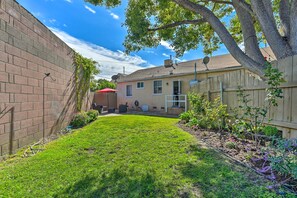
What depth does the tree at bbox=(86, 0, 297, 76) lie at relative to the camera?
388cm

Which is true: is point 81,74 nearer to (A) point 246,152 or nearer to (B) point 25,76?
(B) point 25,76

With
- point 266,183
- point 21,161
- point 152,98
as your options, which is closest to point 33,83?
point 21,161

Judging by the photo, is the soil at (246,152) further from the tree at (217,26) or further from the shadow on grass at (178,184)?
the tree at (217,26)

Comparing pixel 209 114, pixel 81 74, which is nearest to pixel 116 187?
pixel 209 114

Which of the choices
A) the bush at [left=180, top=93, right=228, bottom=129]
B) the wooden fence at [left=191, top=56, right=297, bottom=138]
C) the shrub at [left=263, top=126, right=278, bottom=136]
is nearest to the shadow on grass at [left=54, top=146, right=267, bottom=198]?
the shrub at [left=263, top=126, right=278, bottom=136]

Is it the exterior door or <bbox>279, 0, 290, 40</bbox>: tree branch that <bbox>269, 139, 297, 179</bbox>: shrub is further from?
the exterior door

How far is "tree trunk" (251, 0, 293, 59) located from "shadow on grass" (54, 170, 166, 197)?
3.91m

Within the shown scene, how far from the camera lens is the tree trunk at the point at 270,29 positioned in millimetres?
3793

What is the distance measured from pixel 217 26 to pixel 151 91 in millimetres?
10895

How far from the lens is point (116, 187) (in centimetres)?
262

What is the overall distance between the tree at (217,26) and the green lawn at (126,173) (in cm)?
262

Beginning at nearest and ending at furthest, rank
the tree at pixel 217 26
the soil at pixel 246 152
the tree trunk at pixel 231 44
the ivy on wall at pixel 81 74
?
the soil at pixel 246 152 → the tree at pixel 217 26 → the tree trunk at pixel 231 44 → the ivy on wall at pixel 81 74

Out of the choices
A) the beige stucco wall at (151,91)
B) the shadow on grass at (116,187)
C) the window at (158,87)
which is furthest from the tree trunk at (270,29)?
the window at (158,87)

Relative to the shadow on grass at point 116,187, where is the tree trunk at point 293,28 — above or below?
above
